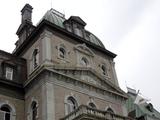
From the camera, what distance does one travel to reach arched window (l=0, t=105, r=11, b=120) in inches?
1068

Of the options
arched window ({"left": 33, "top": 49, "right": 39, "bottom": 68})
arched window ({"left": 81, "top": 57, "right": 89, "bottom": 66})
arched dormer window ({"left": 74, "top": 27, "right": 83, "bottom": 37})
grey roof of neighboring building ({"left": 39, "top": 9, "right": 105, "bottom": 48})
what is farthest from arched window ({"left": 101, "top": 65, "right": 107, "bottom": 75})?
arched window ({"left": 33, "top": 49, "right": 39, "bottom": 68})

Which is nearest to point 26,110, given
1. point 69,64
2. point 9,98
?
point 9,98

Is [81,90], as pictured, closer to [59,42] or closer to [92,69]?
[92,69]

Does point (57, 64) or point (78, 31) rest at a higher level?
point (78, 31)

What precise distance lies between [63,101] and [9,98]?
4780mm

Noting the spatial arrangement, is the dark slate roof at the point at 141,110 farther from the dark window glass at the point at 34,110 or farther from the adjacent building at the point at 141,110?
the dark window glass at the point at 34,110

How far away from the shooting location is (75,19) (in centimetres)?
3528

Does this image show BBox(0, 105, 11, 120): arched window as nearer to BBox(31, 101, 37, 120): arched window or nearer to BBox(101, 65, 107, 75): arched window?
BBox(31, 101, 37, 120): arched window

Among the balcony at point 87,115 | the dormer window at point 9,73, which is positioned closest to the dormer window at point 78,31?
the dormer window at point 9,73

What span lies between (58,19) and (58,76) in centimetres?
908

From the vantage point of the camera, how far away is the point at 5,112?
2745cm

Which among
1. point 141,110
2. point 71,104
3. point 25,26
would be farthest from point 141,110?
point 25,26

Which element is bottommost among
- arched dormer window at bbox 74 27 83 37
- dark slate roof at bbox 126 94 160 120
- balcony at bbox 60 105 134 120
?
balcony at bbox 60 105 134 120

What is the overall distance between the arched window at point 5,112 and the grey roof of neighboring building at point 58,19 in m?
10.4
